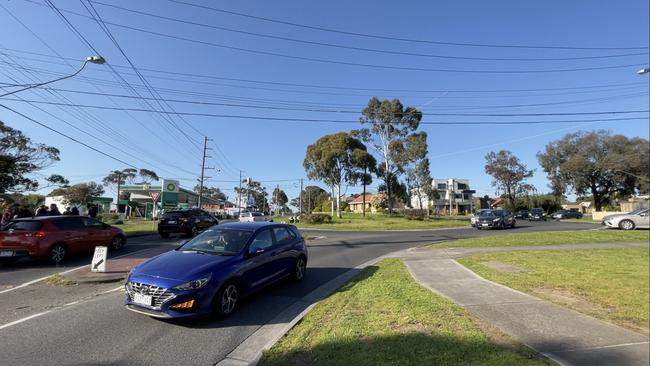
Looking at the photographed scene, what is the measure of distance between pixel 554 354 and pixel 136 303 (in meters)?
5.41

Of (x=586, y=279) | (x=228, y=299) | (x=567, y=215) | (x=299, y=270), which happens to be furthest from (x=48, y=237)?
(x=567, y=215)

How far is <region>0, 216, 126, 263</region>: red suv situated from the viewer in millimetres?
11320

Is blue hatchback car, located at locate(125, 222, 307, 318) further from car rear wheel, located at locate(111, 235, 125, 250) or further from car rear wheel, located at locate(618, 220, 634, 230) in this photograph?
car rear wheel, located at locate(618, 220, 634, 230)

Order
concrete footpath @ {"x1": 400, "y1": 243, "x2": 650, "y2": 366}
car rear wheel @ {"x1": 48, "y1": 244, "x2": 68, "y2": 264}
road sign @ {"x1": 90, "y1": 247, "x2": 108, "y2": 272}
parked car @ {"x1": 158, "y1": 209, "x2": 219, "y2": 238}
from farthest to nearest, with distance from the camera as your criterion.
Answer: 1. parked car @ {"x1": 158, "y1": 209, "x2": 219, "y2": 238}
2. car rear wheel @ {"x1": 48, "y1": 244, "x2": 68, "y2": 264}
3. road sign @ {"x1": 90, "y1": 247, "x2": 108, "y2": 272}
4. concrete footpath @ {"x1": 400, "y1": 243, "x2": 650, "y2": 366}

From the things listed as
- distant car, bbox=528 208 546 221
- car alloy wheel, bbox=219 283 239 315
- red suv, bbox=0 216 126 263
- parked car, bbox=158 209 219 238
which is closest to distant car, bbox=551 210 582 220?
distant car, bbox=528 208 546 221

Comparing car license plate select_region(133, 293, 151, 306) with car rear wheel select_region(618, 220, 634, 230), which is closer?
car license plate select_region(133, 293, 151, 306)

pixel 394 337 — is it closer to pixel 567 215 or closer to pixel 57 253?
pixel 57 253

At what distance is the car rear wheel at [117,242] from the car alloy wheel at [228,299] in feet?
33.2

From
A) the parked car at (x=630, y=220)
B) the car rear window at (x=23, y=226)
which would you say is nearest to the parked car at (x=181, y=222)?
the car rear window at (x=23, y=226)

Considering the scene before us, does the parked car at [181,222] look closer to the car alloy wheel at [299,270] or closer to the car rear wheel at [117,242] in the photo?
the car rear wheel at [117,242]

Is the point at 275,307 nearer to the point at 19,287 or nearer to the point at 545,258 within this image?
the point at 19,287

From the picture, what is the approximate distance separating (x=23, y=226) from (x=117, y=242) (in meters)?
3.65

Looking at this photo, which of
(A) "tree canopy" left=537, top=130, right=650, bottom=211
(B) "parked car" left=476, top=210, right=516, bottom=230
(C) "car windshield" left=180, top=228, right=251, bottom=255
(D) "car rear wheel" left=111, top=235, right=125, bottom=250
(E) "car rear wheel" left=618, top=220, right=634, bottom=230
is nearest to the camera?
(C) "car windshield" left=180, top=228, right=251, bottom=255

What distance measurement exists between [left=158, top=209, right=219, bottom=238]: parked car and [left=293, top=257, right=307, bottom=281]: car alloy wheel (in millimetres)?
13540
